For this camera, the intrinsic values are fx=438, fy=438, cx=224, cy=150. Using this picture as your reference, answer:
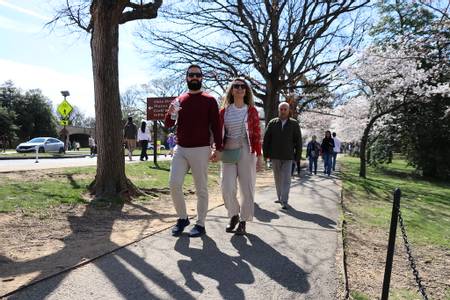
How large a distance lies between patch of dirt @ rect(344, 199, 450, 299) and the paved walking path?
0.99 feet

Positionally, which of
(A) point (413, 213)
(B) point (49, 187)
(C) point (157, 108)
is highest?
(C) point (157, 108)

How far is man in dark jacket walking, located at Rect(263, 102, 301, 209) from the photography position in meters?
7.87

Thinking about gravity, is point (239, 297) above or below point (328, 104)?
below

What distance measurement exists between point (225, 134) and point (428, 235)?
4.65 metres

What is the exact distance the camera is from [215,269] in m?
4.16

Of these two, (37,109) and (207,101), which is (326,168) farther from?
(37,109)

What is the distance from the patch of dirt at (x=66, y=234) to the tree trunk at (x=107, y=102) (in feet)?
2.21

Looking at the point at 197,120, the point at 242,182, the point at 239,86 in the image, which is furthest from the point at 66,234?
the point at 239,86

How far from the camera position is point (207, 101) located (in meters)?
5.16

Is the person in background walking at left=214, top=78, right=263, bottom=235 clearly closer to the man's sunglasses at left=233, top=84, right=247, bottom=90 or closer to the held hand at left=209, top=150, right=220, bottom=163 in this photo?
the man's sunglasses at left=233, top=84, right=247, bottom=90

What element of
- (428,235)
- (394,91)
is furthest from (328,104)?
(428,235)

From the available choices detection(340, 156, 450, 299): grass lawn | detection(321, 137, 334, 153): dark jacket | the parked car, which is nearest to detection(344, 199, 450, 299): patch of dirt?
detection(340, 156, 450, 299): grass lawn

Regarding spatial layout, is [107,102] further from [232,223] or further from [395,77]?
[395,77]

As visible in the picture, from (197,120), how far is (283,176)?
10.8 ft
